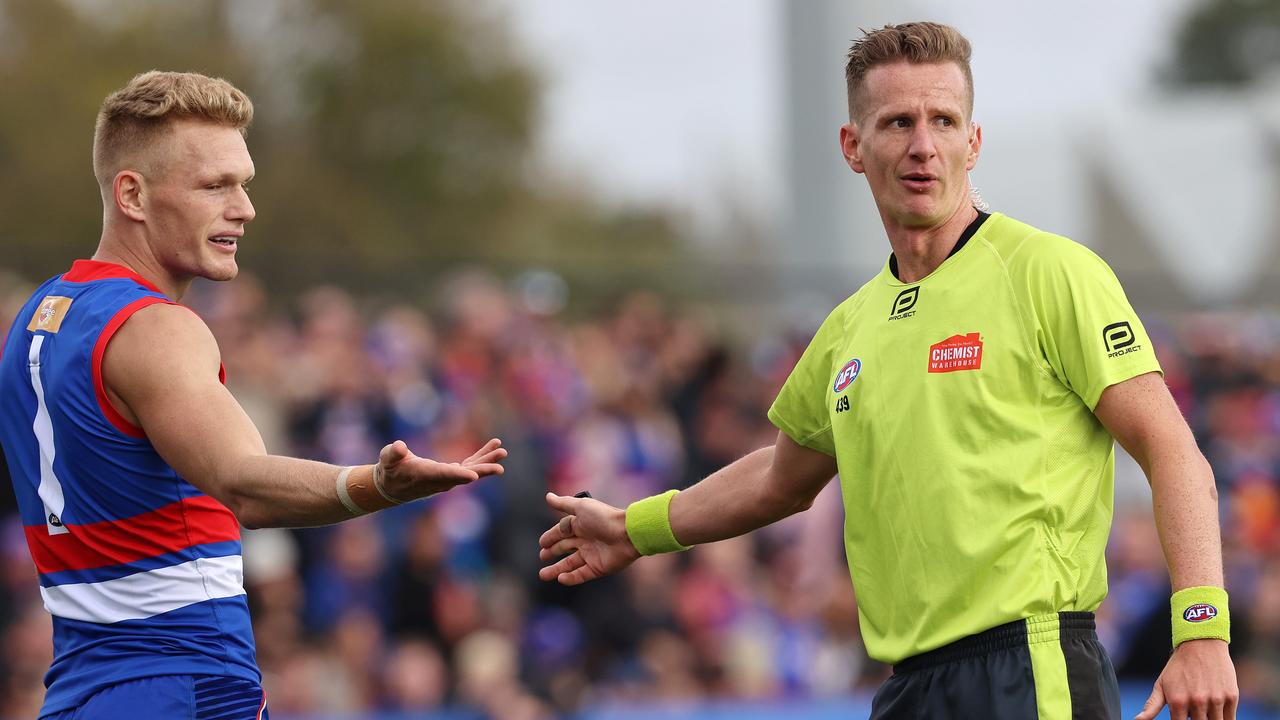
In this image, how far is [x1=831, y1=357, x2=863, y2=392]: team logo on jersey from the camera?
4711 millimetres

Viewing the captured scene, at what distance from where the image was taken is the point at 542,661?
10.2 meters

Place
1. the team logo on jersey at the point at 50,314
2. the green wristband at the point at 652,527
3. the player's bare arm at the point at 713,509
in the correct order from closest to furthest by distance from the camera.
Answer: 1. the team logo on jersey at the point at 50,314
2. the player's bare arm at the point at 713,509
3. the green wristband at the point at 652,527

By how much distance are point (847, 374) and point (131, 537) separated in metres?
2.10

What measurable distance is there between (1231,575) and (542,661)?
5.51 m

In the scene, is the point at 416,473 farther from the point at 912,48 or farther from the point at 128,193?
the point at 912,48

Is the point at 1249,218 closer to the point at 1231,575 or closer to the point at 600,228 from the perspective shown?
the point at 1231,575

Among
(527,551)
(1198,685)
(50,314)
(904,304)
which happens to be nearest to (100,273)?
(50,314)

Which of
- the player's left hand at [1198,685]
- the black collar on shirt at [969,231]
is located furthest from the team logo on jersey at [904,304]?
the player's left hand at [1198,685]

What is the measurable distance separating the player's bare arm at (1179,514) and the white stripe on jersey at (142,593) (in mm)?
2455

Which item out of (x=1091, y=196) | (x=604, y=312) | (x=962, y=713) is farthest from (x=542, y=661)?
(x=1091, y=196)

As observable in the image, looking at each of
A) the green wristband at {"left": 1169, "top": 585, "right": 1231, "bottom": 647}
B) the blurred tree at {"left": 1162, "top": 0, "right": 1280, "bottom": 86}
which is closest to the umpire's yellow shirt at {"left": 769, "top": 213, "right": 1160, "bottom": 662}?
the green wristband at {"left": 1169, "top": 585, "right": 1231, "bottom": 647}

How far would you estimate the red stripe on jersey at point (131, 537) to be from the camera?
4234 mm

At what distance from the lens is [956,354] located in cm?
440

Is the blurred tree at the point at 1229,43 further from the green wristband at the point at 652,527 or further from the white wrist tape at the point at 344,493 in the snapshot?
the white wrist tape at the point at 344,493
